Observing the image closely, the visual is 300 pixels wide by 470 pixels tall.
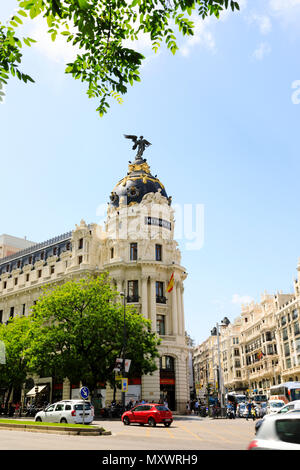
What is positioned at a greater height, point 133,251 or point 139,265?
point 133,251

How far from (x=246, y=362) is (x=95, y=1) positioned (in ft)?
347

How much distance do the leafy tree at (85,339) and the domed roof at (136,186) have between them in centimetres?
1917

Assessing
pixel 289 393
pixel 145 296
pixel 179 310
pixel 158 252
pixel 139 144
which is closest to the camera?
pixel 289 393

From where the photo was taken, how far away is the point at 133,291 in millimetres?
50938

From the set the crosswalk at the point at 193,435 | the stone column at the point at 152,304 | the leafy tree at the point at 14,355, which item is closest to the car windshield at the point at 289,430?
the crosswalk at the point at 193,435

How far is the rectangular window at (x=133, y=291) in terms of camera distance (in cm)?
5016

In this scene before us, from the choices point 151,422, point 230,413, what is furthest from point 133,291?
point 151,422

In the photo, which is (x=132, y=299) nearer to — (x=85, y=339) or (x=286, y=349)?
(x=85, y=339)

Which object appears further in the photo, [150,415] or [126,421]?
[126,421]

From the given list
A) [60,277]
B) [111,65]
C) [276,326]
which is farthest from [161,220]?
[111,65]

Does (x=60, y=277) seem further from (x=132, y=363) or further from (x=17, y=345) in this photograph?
(x=132, y=363)

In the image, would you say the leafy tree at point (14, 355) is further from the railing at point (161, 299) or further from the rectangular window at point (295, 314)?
the rectangular window at point (295, 314)

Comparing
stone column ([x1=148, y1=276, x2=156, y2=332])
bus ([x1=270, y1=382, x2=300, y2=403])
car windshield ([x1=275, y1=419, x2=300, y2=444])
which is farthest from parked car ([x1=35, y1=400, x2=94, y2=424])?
bus ([x1=270, y1=382, x2=300, y2=403])

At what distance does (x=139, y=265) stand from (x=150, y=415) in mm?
25377
